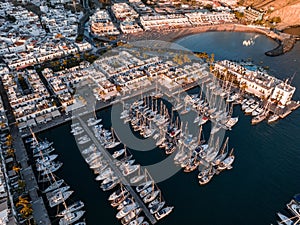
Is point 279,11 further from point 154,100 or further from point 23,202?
point 23,202

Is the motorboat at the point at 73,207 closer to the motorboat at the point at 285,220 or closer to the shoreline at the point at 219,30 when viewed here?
the motorboat at the point at 285,220

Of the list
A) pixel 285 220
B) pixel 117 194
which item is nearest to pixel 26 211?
pixel 117 194

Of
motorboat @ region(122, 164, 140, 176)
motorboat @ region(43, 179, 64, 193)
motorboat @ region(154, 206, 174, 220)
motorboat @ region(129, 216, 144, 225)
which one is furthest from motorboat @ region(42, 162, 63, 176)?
motorboat @ region(154, 206, 174, 220)

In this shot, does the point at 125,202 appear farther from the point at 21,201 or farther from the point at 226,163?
the point at 226,163

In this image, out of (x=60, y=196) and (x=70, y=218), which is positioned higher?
(x=60, y=196)

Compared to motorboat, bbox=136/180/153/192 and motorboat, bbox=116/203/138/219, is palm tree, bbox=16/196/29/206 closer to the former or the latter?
motorboat, bbox=116/203/138/219
